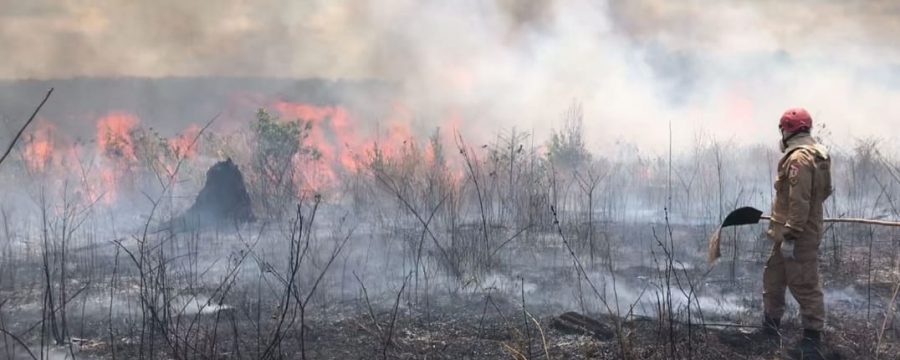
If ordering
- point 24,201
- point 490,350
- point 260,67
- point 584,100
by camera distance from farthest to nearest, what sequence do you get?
point 260,67 < point 584,100 < point 24,201 < point 490,350

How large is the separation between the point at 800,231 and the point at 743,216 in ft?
1.44

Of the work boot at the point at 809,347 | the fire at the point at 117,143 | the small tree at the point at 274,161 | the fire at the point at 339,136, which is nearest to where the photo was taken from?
the work boot at the point at 809,347

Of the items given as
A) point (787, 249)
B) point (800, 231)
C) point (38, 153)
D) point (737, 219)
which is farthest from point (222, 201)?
point (800, 231)

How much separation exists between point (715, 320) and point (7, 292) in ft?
22.5

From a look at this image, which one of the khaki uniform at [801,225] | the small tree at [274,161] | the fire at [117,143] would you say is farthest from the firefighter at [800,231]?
the fire at [117,143]

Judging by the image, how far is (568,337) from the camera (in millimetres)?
5352

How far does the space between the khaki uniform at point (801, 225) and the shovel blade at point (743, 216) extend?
0.14 m

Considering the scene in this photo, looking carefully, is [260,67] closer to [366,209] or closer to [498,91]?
[498,91]

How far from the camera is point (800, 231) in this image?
16.7 feet

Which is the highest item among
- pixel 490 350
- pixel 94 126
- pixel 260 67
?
pixel 260 67

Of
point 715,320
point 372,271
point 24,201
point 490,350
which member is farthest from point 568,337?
point 24,201

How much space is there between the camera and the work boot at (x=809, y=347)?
490 cm

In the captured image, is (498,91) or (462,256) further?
(498,91)

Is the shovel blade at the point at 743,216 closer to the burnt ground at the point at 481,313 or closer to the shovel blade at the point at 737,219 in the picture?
the shovel blade at the point at 737,219
